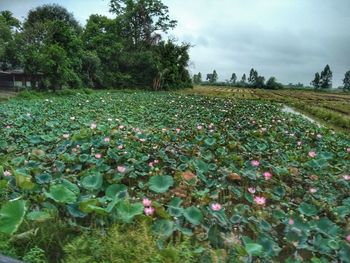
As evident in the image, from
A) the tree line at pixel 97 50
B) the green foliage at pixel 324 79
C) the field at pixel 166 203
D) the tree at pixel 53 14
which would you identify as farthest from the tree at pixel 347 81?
the field at pixel 166 203

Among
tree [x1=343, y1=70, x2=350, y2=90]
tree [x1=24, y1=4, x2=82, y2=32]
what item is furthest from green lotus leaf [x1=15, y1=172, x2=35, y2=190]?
tree [x1=343, y1=70, x2=350, y2=90]

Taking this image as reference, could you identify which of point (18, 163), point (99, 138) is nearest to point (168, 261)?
point (18, 163)

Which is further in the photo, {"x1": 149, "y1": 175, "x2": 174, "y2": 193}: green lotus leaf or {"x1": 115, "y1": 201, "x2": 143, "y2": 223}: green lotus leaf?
{"x1": 149, "y1": 175, "x2": 174, "y2": 193}: green lotus leaf

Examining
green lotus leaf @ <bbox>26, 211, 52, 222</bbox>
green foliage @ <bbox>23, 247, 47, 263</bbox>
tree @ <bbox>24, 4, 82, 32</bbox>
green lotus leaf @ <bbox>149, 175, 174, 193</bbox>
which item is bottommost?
green foliage @ <bbox>23, 247, 47, 263</bbox>

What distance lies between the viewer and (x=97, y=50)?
30109mm

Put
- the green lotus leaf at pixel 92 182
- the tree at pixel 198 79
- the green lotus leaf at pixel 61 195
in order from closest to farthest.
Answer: the green lotus leaf at pixel 61 195
the green lotus leaf at pixel 92 182
the tree at pixel 198 79

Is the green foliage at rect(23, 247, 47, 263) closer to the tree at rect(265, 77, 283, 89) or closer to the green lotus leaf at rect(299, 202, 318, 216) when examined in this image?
the green lotus leaf at rect(299, 202, 318, 216)

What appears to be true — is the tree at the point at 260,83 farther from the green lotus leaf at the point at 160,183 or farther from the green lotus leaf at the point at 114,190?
the green lotus leaf at the point at 114,190

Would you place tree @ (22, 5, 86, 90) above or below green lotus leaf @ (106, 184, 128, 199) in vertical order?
above

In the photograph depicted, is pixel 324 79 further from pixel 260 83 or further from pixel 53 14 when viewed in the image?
pixel 53 14

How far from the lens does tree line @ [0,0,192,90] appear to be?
20875 millimetres

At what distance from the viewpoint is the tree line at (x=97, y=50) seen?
20.9 metres

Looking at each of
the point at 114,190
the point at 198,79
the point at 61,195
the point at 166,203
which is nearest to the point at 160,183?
the point at 166,203

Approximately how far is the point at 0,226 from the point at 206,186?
217 cm
